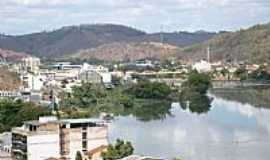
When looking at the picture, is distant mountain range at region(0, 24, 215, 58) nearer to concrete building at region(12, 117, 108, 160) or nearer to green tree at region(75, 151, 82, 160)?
concrete building at region(12, 117, 108, 160)

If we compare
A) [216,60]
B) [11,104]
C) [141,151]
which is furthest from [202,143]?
[216,60]

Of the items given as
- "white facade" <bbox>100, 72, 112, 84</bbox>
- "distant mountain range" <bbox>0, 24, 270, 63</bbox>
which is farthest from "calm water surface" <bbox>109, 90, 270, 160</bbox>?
"distant mountain range" <bbox>0, 24, 270, 63</bbox>

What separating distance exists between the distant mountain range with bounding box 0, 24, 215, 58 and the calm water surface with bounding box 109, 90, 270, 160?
4840 centimetres

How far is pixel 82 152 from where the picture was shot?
35.9 ft

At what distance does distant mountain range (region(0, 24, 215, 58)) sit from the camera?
233 ft

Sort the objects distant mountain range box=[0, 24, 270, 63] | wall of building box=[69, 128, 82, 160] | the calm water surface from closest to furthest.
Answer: wall of building box=[69, 128, 82, 160], the calm water surface, distant mountain range box=[0, 24, 270, 63]

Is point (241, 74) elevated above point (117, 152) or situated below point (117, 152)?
above

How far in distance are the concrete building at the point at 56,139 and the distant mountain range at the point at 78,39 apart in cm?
5596

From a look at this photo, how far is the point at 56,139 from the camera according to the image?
1071 centimetres

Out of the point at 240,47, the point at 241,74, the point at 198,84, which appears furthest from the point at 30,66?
the point at 198,84

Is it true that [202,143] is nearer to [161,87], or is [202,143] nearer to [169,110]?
[169,110]

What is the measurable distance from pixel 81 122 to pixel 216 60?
1363 inches

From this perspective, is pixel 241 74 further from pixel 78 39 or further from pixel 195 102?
pixel 78 39

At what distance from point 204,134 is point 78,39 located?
6074 cm
